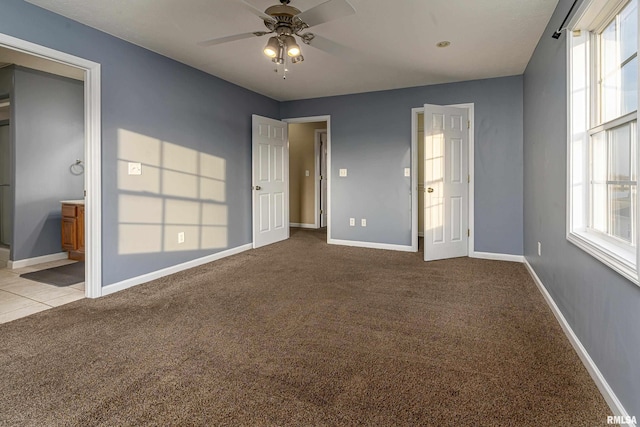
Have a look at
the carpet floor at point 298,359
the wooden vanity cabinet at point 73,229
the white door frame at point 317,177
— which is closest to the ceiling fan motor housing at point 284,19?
the carpet floor at point 298,359

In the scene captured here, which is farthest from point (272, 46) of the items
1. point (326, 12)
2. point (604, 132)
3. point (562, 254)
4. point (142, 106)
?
point (562, 254)

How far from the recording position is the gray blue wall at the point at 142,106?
2818mm

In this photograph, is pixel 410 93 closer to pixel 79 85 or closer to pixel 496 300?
pixel 496 300

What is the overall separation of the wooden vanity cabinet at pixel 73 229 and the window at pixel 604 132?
521 cm

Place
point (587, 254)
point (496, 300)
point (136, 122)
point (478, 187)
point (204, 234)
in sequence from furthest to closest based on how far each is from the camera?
point (478, 187) < point (204, 234) < point (136, 122) < point (496, 300) < point (587, 254)

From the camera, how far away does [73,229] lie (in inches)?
177

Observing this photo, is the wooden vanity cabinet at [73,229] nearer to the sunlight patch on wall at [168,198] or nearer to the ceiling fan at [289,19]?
the sunlight patch on wall at [168,198]

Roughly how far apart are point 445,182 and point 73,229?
4.96 metres

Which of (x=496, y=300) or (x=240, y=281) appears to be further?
(x=240, y=281)

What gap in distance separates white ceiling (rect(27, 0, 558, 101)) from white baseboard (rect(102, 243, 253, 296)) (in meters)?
2.36

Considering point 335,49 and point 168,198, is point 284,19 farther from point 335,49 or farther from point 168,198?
point 168,198

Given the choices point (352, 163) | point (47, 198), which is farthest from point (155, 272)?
point (352, 163)

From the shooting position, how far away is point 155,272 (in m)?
3.75

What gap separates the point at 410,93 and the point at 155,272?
4.17 meters
